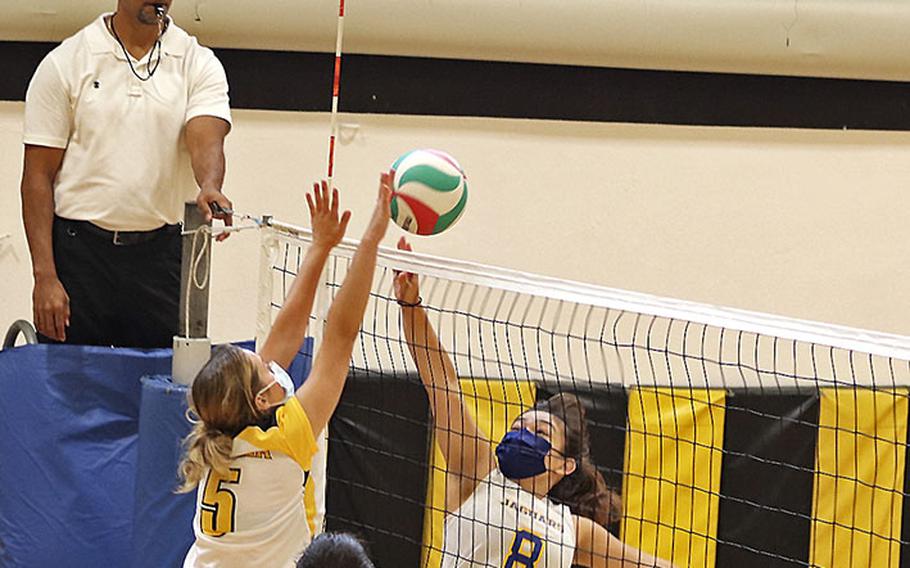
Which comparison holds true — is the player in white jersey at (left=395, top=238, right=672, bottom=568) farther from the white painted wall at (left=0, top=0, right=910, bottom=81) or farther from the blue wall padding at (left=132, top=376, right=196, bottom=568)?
the white painted wall at (left=0, top=0, right=910, bottom=81)

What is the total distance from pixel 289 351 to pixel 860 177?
374cm

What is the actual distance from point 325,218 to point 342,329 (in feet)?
0.98

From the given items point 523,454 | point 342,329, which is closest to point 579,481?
point 523,454

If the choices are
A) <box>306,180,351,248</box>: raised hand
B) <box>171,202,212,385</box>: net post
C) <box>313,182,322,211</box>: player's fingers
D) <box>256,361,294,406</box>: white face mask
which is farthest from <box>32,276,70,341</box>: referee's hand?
<box>313,182,322,211</box>: player's fingers

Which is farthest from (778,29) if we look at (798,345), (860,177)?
(798,345)

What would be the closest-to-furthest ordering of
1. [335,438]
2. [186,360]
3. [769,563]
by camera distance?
[186,360] < [335,438] < [769,563]

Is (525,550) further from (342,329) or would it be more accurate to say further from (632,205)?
(632,205)

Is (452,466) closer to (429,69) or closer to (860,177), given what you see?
(429,69)

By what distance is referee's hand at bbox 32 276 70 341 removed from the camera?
15.5 ft

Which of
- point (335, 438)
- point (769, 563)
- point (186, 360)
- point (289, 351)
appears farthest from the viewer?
point (769, 563)

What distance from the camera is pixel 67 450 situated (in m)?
4.81

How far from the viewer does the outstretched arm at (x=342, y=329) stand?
3.48 m

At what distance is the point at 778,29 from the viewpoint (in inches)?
253

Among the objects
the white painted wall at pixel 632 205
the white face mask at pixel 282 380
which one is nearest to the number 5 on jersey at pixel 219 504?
the white face mask at pixel 282 380
